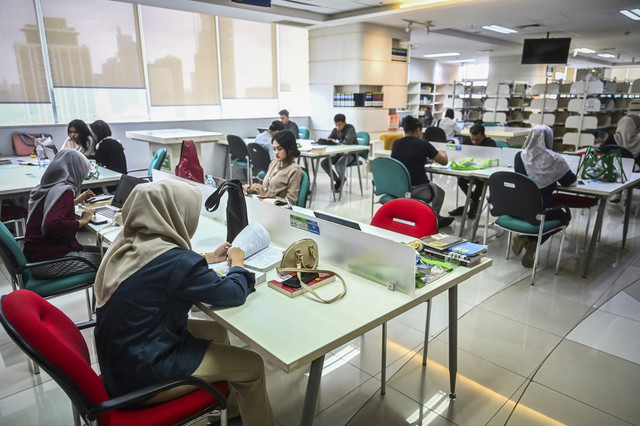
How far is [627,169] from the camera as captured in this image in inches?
155

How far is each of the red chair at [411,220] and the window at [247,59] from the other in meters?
6.12

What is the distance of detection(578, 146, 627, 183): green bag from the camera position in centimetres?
375

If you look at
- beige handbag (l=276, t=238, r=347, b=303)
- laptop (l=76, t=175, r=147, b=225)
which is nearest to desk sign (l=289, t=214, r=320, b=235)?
beige handbag (l=276, t=238, r=347, b=303)

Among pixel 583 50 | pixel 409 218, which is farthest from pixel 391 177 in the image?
pixel 583 50

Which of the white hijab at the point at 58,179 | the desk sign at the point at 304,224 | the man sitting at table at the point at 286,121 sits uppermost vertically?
the man sitting at table at the point at 286,121

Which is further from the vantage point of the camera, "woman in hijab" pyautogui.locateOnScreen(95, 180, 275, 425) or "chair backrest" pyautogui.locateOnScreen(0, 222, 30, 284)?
"chair backrest" pyautogui.locateOnScreen(0, 222, 30, 284)

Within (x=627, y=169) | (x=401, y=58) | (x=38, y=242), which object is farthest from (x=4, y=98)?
(x=627, y=169)

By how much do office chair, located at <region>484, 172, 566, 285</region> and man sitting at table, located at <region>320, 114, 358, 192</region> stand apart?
108 inches

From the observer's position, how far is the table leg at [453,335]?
6.40ft

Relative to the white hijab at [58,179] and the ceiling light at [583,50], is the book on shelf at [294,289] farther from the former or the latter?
the ceiling light at [583,50]

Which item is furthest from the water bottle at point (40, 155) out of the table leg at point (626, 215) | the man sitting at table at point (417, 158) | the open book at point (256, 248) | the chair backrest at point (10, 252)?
the table leg at point (626, 215)

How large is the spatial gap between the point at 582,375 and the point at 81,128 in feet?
16.2

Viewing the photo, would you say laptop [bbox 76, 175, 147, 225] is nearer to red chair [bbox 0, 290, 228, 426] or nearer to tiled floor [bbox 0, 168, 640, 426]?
tiled floor [bbox 0, 168, 640, 426]

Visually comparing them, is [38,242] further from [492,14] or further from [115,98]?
[492,14]
